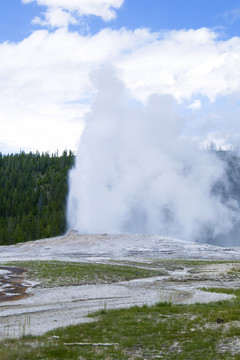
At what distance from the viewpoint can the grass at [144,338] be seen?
48.2ft

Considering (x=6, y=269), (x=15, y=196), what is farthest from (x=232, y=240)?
(x=6, y=269)

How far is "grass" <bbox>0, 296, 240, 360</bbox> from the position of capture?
14688 mm

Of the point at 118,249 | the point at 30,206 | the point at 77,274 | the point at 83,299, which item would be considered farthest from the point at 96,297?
the point at 30,206

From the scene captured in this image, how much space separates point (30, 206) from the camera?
6344 inches

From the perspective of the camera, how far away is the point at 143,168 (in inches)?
4934

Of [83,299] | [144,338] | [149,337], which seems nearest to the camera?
[144,338]

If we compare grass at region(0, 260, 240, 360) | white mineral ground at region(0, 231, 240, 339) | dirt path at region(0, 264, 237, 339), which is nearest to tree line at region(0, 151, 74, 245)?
white mineral ground at region(0, 231, 240, 339)

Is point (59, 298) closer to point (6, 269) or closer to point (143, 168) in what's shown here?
point (6, 269)

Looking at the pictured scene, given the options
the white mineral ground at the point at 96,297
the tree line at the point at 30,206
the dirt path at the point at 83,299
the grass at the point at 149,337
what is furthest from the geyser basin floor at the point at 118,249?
the grass at the point at 149,337

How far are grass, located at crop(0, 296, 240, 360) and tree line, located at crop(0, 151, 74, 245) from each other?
106m

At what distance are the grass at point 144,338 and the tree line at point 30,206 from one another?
10629 centimetres

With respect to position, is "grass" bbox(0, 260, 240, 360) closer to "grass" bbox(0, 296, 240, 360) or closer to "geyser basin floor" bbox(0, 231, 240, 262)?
"grass" bbox(0, 296, 240, 360)

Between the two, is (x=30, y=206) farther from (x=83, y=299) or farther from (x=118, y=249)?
(x=83, y=299)

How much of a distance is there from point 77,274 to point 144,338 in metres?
27.1
